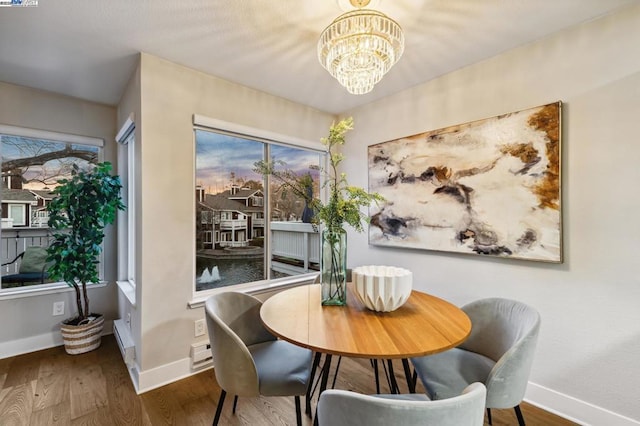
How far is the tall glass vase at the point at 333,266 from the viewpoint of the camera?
1520mm

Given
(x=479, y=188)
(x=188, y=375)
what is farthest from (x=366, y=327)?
(x=188, y=375)

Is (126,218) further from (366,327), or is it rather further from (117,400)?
(366,327)

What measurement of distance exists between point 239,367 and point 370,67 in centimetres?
169

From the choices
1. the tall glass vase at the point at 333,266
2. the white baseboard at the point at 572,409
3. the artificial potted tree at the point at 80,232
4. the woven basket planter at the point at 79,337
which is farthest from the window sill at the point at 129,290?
the white baseboard at the point at 572,409

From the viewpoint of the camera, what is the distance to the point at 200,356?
88.8 inches

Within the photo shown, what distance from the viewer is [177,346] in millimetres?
2193

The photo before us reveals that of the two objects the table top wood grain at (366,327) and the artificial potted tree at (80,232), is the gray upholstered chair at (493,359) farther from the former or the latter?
the artificial potted tree at (80,232)

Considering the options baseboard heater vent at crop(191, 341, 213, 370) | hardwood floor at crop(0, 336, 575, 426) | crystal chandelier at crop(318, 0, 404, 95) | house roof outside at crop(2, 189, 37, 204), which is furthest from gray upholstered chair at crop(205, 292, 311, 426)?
house roof outside at crop(2, 189, 37, 204)

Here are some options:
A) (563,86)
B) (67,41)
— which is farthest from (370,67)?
(67,41)

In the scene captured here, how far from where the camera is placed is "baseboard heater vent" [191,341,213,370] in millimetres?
2236

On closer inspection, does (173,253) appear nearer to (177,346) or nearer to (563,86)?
(177,346)

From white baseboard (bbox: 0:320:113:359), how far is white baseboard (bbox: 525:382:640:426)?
4102 mm

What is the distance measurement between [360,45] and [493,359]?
186cm

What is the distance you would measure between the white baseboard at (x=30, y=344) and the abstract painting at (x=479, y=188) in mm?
Result: 3344
